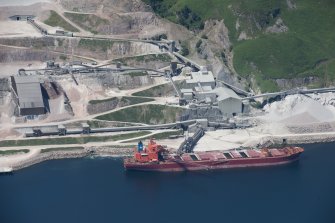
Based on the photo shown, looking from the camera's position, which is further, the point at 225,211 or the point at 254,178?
the point at 254,178

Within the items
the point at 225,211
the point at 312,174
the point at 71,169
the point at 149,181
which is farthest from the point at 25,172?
Answer: the point at 312,174

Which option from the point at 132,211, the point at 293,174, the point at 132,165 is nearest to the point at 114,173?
the point at 132,165

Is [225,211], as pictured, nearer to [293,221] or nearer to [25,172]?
[293,221]

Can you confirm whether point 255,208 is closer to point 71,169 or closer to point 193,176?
point 193,176

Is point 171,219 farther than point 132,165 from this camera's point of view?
No

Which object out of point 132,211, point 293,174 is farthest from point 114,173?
point 293,174

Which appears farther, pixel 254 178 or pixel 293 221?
pixel 254 178

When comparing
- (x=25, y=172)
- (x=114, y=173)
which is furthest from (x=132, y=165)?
(x=25, y=172)

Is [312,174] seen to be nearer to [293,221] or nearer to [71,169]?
[293,221]
